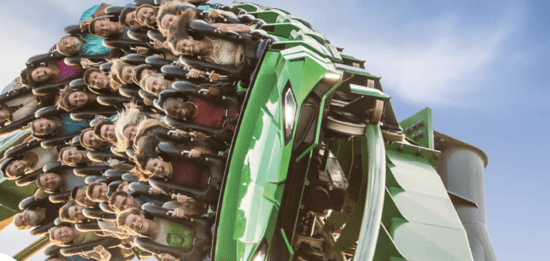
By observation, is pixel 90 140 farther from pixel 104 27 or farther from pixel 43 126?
pixel 104 27

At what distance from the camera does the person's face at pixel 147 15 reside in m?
8.29

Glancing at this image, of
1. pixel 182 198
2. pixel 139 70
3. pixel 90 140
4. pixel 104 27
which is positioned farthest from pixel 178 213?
pixel 104 27

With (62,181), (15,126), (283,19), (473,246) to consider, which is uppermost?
(283,19)

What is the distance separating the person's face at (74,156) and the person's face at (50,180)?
2.12 feet

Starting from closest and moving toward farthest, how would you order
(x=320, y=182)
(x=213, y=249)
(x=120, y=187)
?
(x=320, y=182) → (x=213, y=249) → (x=120, y=187)

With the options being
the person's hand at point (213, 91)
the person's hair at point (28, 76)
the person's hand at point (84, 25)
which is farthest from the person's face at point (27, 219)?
the person's hand at point (213, 91)

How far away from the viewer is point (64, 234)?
10180mm

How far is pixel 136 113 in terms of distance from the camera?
8.49 m

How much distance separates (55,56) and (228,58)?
4.44m

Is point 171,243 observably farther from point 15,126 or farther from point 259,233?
point 15,126

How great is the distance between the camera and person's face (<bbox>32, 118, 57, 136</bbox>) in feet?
32.9

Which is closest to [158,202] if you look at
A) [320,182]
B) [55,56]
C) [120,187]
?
[120,187]

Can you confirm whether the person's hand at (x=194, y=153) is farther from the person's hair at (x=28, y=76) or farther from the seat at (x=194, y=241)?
the person's hair at (x=28, y=76)

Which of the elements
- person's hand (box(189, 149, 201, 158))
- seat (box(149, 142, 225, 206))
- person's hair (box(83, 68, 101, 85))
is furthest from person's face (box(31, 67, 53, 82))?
person's hand (box(189, 149, 201, 158))
